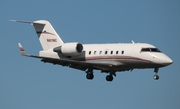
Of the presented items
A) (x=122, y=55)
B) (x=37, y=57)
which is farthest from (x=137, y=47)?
(x=37, y=57)

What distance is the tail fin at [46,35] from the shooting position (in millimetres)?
59656

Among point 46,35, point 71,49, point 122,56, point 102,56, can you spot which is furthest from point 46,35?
point 122,56

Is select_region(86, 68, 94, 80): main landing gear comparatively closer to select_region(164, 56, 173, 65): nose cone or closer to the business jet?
the business jet

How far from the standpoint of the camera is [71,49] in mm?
56250

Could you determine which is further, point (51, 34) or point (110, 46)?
point (51, 34)

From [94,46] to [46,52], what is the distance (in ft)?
15.5

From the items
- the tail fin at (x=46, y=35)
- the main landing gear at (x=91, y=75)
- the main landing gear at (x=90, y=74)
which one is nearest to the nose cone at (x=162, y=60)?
the main landing gear at (x=91, y=75)

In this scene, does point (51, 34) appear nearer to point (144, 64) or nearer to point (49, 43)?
point (49, 43)

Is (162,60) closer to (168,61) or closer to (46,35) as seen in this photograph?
(168,61)

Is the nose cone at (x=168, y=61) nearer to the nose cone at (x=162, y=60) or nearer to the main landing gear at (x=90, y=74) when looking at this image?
the nose cone at (x=162, y=60)

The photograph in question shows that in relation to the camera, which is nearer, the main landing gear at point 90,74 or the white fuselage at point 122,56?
the white fuselage at point 122,56

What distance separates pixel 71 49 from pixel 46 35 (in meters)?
4.88

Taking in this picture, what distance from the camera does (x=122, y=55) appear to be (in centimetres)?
5438

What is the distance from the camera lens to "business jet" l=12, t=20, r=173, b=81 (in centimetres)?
5362
